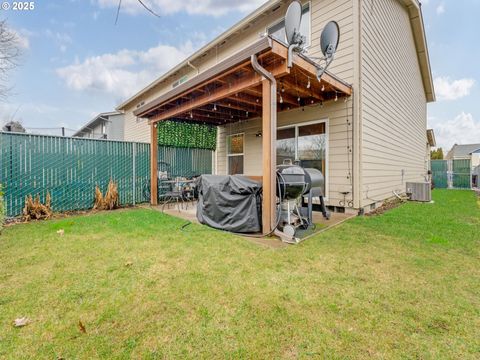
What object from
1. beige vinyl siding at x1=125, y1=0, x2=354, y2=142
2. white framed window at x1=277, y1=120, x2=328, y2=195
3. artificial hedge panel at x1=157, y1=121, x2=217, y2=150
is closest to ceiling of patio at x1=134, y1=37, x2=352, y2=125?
white framed window at x1=277, y1=120, x2=328, y2=195

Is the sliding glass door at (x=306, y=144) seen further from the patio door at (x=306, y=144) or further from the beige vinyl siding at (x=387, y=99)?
the beige vinyl siding at (x=387, y=99)

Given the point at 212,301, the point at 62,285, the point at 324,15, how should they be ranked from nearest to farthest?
the point at 212,301 → the point at 62,285 → the point at 324,15

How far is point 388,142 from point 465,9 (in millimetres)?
8909

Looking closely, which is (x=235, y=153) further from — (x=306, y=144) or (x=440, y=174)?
Answer: (x=440, y=174)

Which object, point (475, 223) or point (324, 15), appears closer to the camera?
point (475, 223)

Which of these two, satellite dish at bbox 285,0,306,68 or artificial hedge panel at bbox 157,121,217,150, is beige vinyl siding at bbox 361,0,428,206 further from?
artificial hedge panel at bbox 157,121,217,150

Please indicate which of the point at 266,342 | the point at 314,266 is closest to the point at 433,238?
the point at 314,266

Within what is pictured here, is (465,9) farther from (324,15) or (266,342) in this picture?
(266,342)

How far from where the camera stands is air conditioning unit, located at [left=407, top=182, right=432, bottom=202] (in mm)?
7824

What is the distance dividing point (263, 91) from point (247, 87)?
1.63ft

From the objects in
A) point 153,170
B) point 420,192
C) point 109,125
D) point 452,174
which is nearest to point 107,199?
point 153,170

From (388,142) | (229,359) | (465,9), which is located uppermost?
(465,9)

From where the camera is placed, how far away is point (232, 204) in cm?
438

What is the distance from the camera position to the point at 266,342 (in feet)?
5.23
